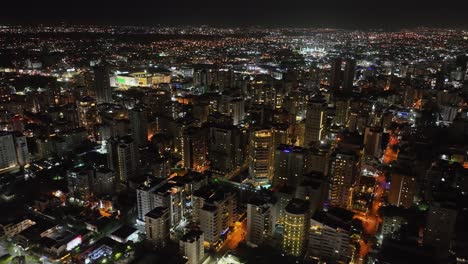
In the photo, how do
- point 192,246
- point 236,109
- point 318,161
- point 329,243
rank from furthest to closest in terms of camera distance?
point 236,109, point 318,161, point 329,243, point 192,246

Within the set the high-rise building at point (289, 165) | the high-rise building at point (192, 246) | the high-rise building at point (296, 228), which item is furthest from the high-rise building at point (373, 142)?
the high-rise building at point (192, 246)

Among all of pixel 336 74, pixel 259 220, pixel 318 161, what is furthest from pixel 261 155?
pixel 336 74

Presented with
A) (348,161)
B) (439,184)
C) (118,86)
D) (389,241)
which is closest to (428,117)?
(439,184)

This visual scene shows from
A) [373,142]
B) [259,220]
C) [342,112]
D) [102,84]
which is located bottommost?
[259,220]

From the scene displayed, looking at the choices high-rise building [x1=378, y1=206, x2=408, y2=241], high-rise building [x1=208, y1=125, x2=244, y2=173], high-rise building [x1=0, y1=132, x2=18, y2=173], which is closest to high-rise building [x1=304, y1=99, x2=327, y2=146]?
high-rise building [x1=208, y1=125, x2=244, y2=173]

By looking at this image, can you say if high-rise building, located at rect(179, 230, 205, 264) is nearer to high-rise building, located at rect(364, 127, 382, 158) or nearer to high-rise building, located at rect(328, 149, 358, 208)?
high-rise building, located at rect(328, 149, 358, 208)

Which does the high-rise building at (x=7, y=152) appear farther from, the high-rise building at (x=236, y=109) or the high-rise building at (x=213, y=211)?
the high-rise building at (x=236, y=109)

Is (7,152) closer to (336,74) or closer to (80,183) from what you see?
(80,183)
